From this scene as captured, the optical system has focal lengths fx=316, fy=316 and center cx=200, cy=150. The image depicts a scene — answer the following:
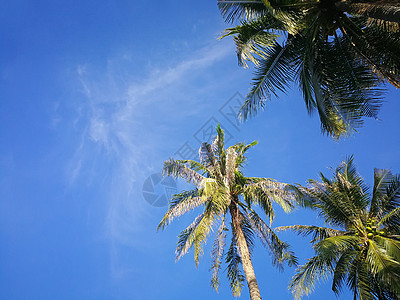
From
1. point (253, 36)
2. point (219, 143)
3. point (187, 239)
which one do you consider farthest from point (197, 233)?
point (253, 36)

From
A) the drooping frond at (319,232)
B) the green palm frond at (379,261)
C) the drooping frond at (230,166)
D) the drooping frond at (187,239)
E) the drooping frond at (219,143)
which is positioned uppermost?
the drooping frond at (219,143)

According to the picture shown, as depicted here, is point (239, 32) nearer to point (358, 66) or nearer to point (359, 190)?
point (358, 66)

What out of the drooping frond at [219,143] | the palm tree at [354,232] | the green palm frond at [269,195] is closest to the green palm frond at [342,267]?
the palm tree at [354,232]

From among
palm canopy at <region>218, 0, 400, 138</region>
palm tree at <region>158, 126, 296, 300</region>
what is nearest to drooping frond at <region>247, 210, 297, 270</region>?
palm tree at <region>158, 126, 296, 300</region>

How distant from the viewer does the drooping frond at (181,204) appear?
13906mm

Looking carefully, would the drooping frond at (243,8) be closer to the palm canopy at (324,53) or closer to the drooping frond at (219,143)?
the palm canopy at (324,53)

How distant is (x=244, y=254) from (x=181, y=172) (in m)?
4.35

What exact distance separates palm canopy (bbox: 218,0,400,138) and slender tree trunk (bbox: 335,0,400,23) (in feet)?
0.10

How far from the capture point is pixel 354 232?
43.0ft

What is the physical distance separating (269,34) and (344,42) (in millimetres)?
2355

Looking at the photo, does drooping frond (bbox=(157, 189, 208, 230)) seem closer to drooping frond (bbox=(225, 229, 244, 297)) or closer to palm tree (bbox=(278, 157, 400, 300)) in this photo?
drooping frond (bbox=(225, 229, 244, 297))

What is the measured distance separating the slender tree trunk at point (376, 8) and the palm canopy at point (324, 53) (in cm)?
3

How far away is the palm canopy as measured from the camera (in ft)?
29.4

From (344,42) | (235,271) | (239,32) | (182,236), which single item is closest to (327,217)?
(235,271)
